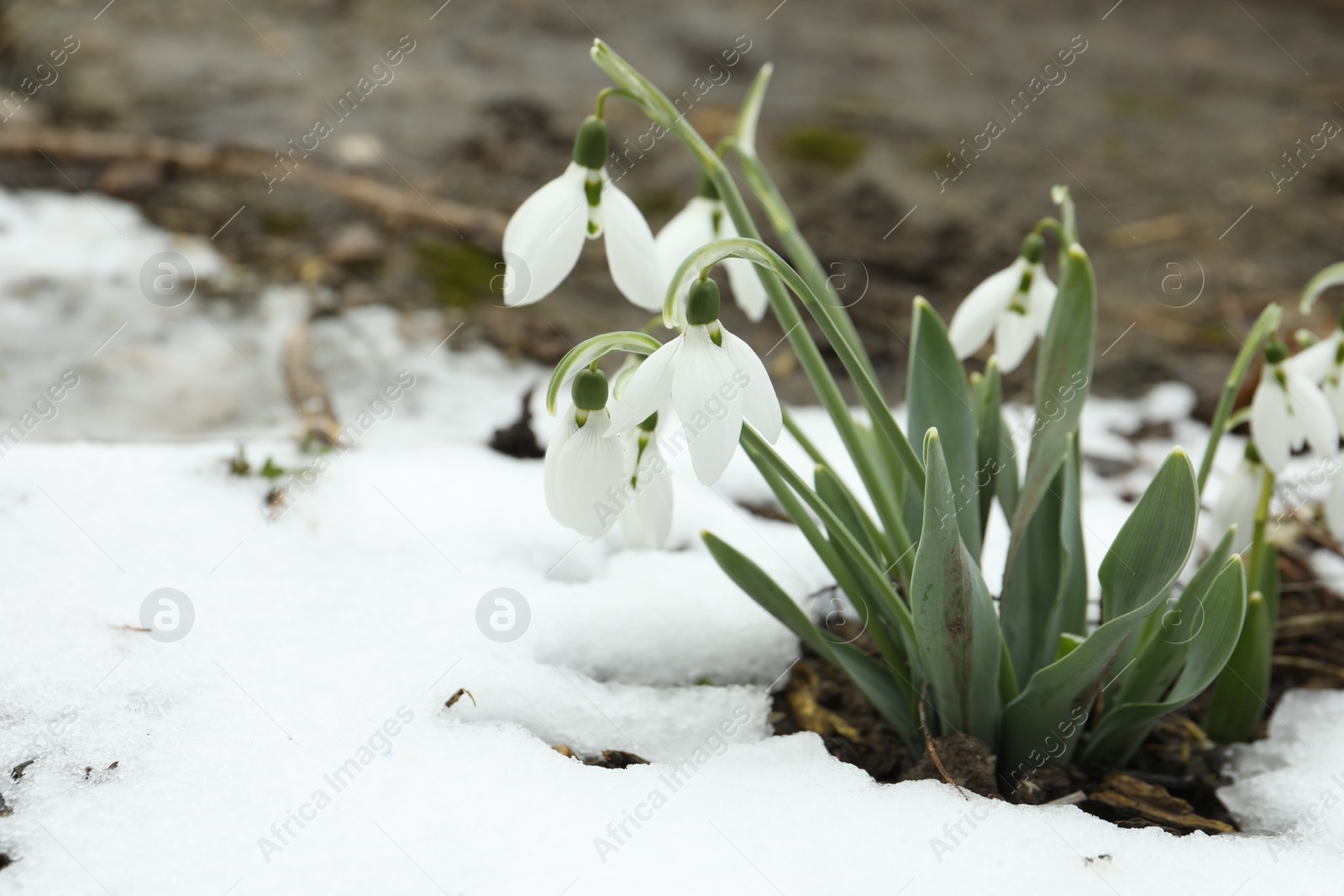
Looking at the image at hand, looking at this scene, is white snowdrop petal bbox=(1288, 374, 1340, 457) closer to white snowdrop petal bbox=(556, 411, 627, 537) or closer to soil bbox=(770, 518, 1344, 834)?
soil bbox=(770, 518, 1344, 834)

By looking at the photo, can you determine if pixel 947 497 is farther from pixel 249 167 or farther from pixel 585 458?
pixel 249 167

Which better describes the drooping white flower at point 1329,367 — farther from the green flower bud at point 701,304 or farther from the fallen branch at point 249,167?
the fallen branch at point 249,167

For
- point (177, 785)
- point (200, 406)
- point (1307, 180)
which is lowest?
point (200, 406)

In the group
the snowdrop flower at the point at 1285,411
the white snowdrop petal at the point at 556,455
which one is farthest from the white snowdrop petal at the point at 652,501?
the snowdrop flower at the point at 1285,411

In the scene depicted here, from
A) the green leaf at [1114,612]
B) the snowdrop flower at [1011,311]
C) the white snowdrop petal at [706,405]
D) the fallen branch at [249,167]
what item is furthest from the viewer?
the fallen branch at [249,167]

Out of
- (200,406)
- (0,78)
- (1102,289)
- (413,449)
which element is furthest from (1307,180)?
(0,78)

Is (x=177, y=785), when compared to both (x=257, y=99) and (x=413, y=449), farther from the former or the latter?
(x=257, y=99)
